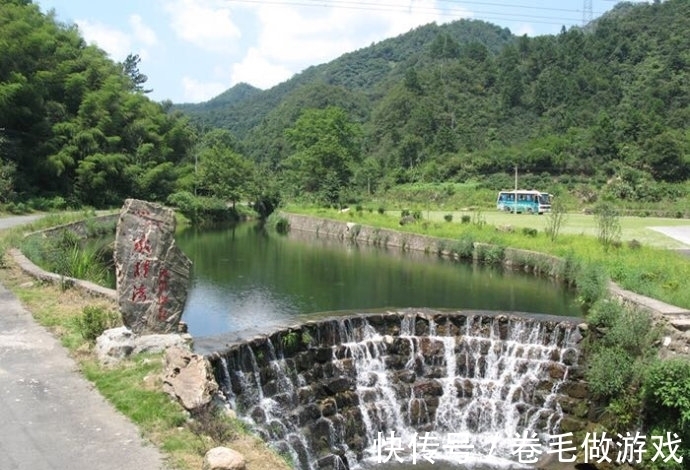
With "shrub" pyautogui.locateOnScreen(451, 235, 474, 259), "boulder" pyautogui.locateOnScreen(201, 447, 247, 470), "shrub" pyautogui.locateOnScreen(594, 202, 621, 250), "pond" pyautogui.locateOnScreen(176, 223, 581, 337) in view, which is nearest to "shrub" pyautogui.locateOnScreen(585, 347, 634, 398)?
"pond" pyautogui.locateOnScreen(176, 223, 581, 337)

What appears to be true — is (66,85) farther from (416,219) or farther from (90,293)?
(90,293)

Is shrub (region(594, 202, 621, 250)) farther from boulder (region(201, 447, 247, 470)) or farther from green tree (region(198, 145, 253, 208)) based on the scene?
green tree (region(198, 145, 253, 208))

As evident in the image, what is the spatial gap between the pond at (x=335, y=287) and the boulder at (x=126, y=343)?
3323 millimetres

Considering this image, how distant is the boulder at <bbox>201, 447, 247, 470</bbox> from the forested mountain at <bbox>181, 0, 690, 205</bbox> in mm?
45313

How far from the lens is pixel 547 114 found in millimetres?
71625

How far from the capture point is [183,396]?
600 centimetres

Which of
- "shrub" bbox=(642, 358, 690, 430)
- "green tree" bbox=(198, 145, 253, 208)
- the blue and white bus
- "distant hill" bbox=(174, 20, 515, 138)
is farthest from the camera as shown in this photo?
"distant hill" bbox=(174, 20, 515, 138)

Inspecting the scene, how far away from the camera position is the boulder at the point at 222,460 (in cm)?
470

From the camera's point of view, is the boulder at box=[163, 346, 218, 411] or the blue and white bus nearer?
the boulder at box=[163, 346, 218, 411]

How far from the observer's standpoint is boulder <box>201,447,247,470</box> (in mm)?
4699

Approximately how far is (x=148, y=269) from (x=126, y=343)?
3.79ft

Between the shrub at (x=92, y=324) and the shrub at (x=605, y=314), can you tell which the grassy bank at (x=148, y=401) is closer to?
the shrub at (x=92, y=324)

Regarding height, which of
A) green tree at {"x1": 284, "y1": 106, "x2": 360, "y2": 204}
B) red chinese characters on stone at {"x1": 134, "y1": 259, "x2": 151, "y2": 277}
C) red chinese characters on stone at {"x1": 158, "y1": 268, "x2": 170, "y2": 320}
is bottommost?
red chinese characters on stone at {"x1": 158, "y1": 268, "x2": 170, "y2": 320}

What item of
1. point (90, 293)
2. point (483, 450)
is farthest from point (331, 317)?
point (90, 293)
